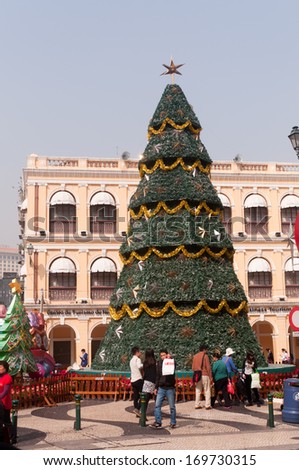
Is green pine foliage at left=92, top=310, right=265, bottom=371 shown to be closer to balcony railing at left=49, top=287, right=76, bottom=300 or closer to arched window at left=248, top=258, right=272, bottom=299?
balcony railing at left=49, top=287, right=76, bottom=300

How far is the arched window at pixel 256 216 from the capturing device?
3891 centimetres

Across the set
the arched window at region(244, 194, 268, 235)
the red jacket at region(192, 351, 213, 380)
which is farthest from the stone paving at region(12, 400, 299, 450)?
the arched window at region(244, 194, 268, 235)

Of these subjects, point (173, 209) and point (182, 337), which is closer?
point (182, 337)

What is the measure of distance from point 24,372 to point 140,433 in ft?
21.1

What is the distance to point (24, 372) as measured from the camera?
1622cm

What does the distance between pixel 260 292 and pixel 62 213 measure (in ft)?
47.0

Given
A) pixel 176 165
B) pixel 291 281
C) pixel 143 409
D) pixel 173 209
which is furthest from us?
pixel 291 281

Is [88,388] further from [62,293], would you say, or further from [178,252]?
[62,293]

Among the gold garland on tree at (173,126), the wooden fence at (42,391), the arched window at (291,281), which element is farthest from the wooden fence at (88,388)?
the arched window at (291,281)

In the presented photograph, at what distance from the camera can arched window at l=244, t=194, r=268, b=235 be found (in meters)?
38.9

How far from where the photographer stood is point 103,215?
37.6 meters

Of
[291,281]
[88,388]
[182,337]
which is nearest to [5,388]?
[88,388]

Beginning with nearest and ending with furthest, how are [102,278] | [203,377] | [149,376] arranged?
[149,376], [203,377], [102,278]
